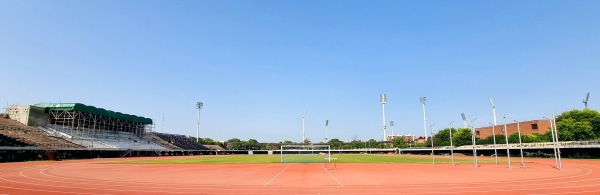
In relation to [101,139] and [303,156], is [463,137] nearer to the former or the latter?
[303,156]

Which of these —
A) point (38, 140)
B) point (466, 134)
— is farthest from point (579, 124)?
point (38, 140)

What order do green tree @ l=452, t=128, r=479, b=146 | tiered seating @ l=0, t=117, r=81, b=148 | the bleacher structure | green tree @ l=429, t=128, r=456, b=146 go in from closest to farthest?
1. the bleacher structure
2. tiered seating @ l=0, t=117, r=81, b=148
3. green tree @ l=452, t=128, r=479, b=146
4. green tree @ l=429, t=128, r=456, b=146

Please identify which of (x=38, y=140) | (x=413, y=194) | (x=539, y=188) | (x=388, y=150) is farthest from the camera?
(x=388, y=150)

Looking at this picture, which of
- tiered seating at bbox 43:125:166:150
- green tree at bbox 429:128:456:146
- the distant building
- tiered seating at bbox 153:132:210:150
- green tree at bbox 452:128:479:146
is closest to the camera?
tiered seating at bbox 43:125:166:150

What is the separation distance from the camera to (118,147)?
275ft

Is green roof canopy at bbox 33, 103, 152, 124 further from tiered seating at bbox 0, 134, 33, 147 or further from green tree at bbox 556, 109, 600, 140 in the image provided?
green tree at bbox 556, 109, 600, 140

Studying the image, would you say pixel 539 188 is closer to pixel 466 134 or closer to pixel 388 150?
pixel 466 134

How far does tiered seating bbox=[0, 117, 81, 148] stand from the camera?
6130 cm

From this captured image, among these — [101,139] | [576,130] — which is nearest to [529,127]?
[576,130]

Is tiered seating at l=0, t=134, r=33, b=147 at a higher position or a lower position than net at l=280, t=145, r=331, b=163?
higher

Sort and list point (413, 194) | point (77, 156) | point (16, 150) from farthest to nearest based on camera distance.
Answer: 1. point (77, 156)
2. point (16, 150)
3. point (413, 194)

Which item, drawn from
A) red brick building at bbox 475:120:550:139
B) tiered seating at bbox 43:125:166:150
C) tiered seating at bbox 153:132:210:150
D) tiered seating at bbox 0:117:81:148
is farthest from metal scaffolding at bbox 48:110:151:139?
red brick building at bbox 475:120:550:139

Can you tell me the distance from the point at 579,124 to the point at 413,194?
277 feet

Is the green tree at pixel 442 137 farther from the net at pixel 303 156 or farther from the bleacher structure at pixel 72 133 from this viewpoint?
the bleacher structure at pixel 72 133
